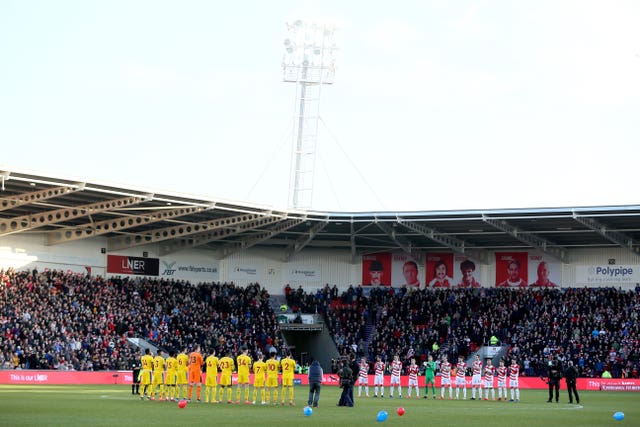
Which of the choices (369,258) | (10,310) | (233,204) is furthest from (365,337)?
(10,310)

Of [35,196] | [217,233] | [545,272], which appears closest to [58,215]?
[35,196]

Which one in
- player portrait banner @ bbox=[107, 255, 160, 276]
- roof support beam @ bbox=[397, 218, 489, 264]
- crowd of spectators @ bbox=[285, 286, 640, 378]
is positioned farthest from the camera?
player portrait banner @ bbox=[107, 255, 160, 276]

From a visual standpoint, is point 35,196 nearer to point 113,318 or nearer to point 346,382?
point 113,318

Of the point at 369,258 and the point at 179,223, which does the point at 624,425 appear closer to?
the point at 179,223

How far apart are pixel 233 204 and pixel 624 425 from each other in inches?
1357

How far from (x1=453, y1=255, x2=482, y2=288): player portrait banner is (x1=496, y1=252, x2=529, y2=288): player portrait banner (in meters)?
1.49

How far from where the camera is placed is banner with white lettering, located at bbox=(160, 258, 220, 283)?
2655 inches

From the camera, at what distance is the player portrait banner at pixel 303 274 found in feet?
233

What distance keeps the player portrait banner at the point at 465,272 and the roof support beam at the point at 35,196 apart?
2952 centimetres

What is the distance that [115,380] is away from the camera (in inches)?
2041

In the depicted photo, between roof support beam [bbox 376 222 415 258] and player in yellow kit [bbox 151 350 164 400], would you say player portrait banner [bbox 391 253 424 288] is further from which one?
player in yellow kit [bbox 151 350 164 400]

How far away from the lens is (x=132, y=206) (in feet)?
186

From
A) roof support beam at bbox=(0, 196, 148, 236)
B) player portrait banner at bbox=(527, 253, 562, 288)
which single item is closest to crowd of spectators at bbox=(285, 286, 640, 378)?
player portrait banner at bbox=(527, 253, 562, 288)

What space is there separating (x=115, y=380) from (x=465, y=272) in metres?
27.3
